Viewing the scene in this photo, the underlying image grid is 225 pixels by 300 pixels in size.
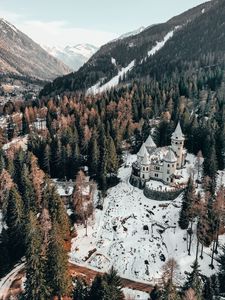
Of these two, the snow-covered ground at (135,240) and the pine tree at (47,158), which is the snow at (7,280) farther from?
the pine tree at (47,158)

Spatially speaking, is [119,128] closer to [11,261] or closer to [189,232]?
[189,232]

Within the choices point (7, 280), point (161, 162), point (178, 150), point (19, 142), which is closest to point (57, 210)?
point (7, 280)

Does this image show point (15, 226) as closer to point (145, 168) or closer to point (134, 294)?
point (134, 294)

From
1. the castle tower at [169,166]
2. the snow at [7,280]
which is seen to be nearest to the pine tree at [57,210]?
the snow at [7,280]

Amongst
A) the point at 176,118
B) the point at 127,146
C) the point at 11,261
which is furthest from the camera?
the point at 176,118

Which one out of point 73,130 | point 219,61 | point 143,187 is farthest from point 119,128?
point 219,61

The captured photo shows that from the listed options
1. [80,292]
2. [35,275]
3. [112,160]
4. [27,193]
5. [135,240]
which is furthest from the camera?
[112,160]
